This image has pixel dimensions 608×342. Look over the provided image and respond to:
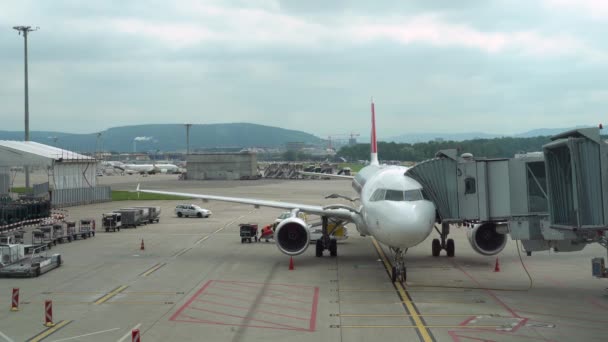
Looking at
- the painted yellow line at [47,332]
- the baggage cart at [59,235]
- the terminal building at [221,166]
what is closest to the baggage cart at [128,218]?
the baggage cart at [59,235]

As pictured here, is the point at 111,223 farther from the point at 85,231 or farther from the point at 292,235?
the point at 292,235

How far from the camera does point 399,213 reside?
2227 centimetres

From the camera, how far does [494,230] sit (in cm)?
2766

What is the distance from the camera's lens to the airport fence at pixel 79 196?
212ft

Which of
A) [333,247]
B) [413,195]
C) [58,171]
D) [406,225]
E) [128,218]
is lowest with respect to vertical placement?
[333,247]

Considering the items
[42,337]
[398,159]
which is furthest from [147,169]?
[42,337]

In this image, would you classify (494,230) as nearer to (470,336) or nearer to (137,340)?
(470,336)

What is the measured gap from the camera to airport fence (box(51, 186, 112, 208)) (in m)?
64.6

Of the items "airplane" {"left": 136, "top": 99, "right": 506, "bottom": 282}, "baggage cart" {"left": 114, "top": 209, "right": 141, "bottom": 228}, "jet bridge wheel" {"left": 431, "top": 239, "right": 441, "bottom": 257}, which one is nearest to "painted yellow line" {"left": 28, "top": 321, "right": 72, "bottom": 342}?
"airplane" {"left": 136, "top": 99, "right": 506, "bottom": 282}

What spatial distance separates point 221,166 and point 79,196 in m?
65.6

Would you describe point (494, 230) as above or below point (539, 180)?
below

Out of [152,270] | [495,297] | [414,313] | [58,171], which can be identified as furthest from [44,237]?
[58,171]

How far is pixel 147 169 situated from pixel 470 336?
159203mm

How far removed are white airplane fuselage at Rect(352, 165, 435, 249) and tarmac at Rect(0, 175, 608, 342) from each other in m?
2.03
